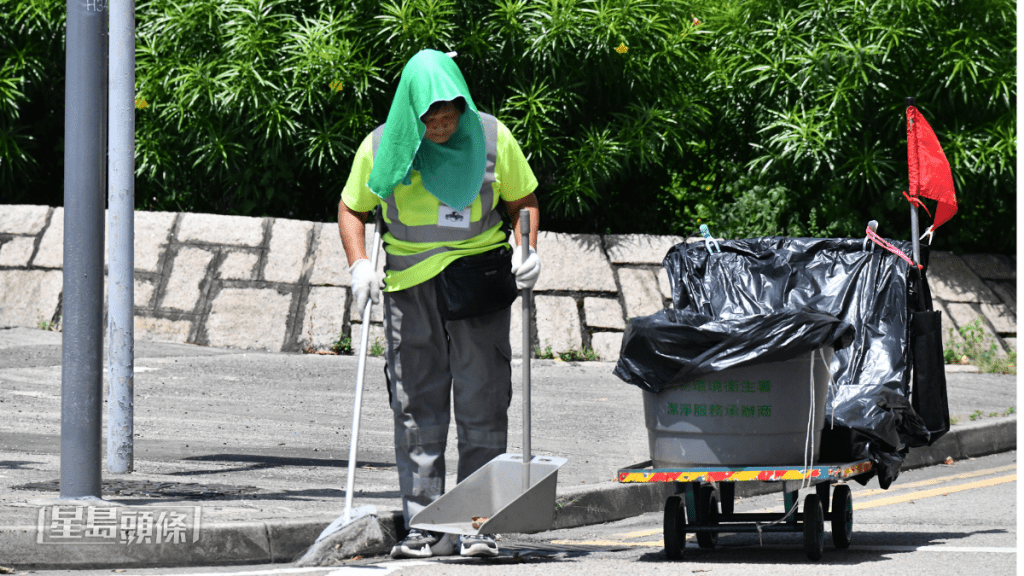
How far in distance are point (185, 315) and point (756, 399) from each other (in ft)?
22.9

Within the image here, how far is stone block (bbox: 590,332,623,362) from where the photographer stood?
10.5 m

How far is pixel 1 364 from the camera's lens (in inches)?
358

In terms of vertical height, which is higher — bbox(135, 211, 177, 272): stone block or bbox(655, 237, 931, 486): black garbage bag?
bbox(135, 211, 177, 272): stone block

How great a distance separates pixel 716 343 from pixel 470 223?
983 millimetres

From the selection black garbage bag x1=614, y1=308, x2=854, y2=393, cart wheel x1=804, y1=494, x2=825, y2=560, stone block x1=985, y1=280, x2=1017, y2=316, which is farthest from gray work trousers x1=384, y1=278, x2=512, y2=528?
stone block x1=985, y1=280, x2=1017, y2=316

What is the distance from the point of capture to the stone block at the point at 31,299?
10.7 meters

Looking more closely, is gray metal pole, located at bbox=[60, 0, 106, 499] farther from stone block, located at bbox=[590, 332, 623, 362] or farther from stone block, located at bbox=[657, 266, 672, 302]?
stone block, located at bbox=[657, 266, 672, 302]

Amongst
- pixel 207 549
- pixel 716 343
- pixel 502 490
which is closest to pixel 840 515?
pixel 716 343

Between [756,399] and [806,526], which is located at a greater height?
[756,399]

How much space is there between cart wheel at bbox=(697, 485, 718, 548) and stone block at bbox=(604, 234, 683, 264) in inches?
242

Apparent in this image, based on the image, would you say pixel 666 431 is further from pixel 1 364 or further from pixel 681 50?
pixel 681 50

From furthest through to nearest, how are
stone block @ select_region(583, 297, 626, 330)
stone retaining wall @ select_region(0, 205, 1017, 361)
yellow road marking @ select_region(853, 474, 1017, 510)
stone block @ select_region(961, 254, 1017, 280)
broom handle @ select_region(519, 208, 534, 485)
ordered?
stone block @ select_region(961, 254, 1017, 280) → stone block @ select_region(583, 297, 626, 330) → stone retaining wall @ select_region(0, 205, 1017, 361) → yellow road marking @ select_region(853, 474, 1017, 510) → broom handle @ select_region(519, 208, 534, 485)

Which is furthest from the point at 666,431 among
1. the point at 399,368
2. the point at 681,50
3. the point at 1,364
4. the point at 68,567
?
the point at 681,50

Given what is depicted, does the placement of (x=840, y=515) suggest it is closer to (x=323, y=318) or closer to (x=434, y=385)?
(x=434, y=385)
